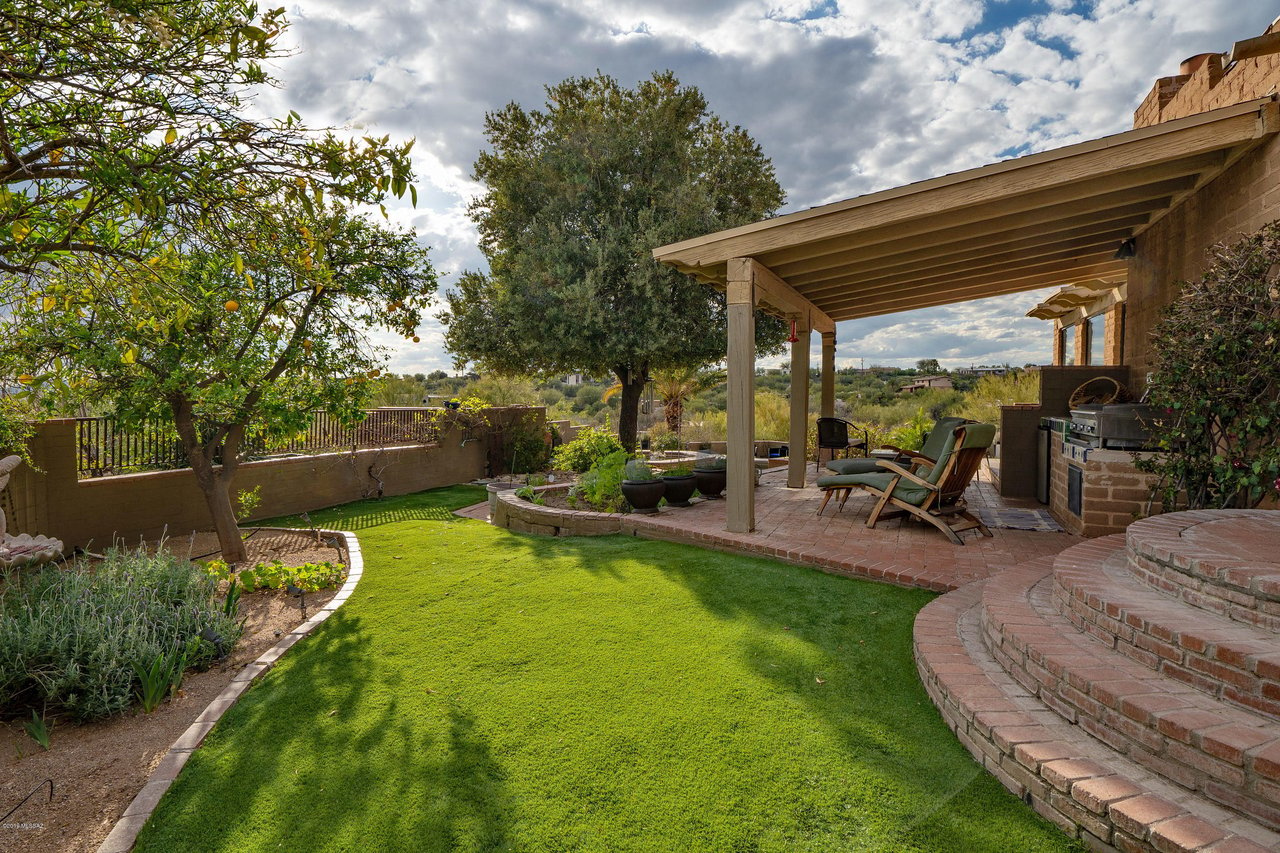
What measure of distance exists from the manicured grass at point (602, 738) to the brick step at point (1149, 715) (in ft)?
1.50

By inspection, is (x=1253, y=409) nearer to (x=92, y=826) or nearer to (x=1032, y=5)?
(x=1032, y=5)

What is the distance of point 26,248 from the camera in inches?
98.8

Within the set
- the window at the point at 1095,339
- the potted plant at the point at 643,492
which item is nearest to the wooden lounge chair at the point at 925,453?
the potted plant at the point at 643,492

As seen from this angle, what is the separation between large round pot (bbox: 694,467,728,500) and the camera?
25.4 feet

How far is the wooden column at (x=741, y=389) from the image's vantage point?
566 cm

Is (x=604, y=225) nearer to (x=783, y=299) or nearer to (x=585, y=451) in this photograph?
(x=585, y=451)

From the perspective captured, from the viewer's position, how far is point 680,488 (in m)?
7.26

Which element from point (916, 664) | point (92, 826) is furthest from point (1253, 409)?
point (92, 826)

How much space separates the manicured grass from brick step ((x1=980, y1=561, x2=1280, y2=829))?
0.46m

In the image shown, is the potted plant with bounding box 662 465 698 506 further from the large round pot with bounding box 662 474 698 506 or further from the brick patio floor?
the brick patio floor

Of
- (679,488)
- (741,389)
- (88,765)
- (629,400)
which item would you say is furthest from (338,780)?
(629,400)

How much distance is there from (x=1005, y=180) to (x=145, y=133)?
5.30 metres

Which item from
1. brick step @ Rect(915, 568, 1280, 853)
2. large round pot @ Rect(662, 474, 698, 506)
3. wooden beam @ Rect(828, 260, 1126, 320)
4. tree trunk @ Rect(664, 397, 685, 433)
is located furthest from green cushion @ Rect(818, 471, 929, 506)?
tree trunk @ Rect(664, 397, 685, 433)

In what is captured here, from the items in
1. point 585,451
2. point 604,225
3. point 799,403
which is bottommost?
point 585,451
